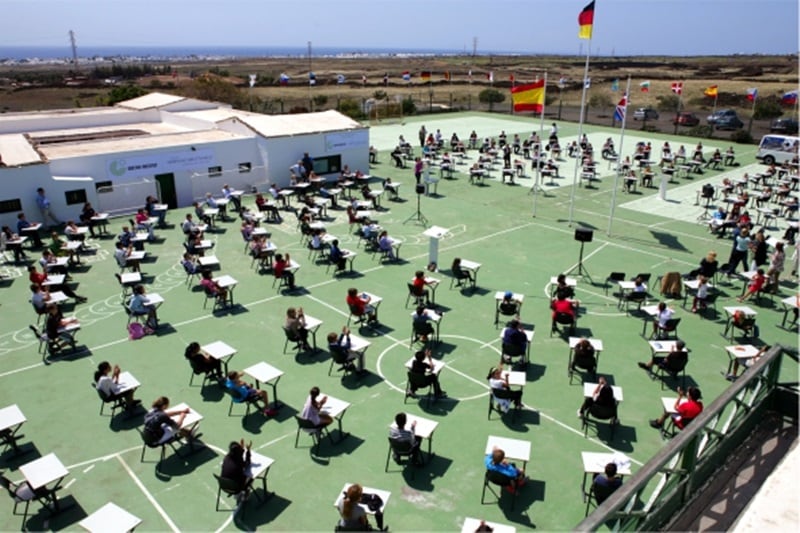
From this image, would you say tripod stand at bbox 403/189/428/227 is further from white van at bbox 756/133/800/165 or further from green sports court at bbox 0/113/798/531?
white van at bbox 756/133/800/165

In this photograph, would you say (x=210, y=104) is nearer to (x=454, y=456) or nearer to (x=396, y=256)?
(x=396, y=256)

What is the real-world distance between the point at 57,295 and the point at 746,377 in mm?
17286

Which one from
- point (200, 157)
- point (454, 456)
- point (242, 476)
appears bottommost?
point (454, 456)

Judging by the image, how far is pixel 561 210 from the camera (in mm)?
28625

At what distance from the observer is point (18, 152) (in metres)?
26.4

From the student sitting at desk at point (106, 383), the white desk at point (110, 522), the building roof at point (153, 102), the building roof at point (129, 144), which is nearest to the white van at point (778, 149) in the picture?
the building roof at point (129, 144)

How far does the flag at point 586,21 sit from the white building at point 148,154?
1505 cm

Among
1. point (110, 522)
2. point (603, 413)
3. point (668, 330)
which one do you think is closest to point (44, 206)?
Result: point (110, 522)

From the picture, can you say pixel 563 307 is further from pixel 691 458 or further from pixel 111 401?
pixel 111 401

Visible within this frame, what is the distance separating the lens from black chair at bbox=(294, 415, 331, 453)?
36.1ft

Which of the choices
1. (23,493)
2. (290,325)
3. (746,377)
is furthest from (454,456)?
(23,493)

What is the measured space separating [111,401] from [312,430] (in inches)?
176

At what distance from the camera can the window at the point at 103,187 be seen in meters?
26.8

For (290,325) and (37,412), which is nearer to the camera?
(37,412)
